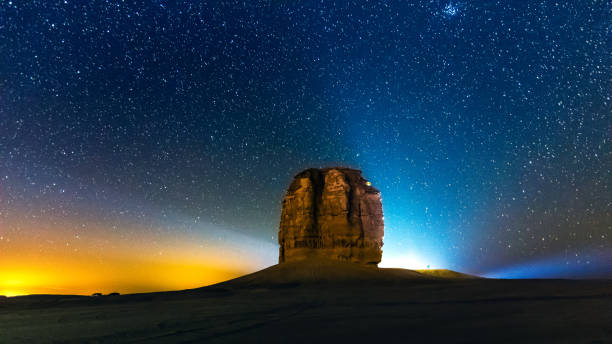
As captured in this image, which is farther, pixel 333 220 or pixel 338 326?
pixel 333 220

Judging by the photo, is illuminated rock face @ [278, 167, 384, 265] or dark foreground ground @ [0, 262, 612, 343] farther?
illuminated rock face @ [278, 167, 384, 265]

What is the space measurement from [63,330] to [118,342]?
3.28 metres

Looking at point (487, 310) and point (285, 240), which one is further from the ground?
point (285, 240)

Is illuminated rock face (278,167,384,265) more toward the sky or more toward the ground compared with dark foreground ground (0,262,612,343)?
more toward the sky

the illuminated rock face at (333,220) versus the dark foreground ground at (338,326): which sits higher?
the illuminated rock face at (333,220)

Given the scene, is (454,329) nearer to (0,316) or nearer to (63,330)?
(63,330)

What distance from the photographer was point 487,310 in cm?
1224

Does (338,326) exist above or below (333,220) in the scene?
below

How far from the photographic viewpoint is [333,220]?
47125 millimetres

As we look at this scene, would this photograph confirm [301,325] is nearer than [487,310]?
Yes

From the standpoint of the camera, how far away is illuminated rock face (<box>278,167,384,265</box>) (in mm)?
→ 46312

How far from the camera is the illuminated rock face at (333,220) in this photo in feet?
152

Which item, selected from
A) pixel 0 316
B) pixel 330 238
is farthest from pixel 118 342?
pixel 330 238

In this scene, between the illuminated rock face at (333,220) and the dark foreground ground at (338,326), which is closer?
the dark foreground ground at (338,326)
